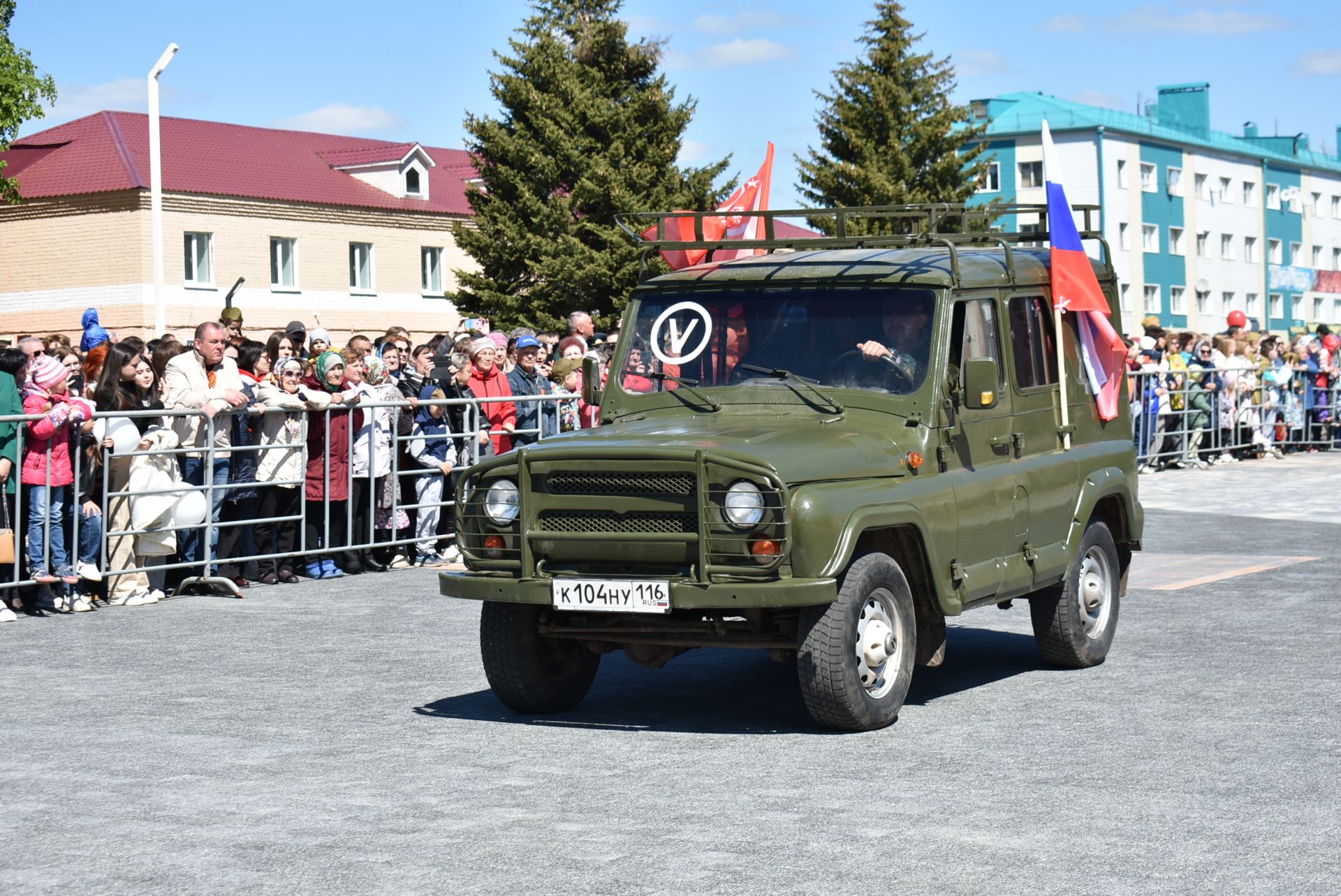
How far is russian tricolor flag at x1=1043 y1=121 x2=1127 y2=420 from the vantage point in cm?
1027

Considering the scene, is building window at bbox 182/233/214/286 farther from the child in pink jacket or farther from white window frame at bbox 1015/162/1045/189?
the child in pink jacket

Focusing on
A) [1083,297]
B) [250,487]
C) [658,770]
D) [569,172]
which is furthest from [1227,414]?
[569,172]

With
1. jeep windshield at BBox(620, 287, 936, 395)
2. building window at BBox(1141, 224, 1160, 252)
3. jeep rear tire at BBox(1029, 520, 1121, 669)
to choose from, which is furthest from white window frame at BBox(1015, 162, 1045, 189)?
jeep windshield at BBox(620, 287, 936, 395)

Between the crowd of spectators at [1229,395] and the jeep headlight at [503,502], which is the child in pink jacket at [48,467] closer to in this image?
the jeep headlight at [503,502]

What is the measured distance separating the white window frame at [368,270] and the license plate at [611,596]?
2143 inches

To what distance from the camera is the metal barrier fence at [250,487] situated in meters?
13.1

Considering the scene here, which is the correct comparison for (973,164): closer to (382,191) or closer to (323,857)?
(382,191)

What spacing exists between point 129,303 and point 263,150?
30.2 ft

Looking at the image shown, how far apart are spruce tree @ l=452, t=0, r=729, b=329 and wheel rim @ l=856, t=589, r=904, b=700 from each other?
4162 cm

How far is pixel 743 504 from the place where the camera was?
317 inches

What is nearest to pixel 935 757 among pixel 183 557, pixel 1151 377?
pixel 183 557

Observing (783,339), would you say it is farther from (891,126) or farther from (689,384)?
(891,126)

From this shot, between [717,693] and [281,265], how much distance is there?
5194 cm

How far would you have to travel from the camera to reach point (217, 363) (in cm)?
1473
